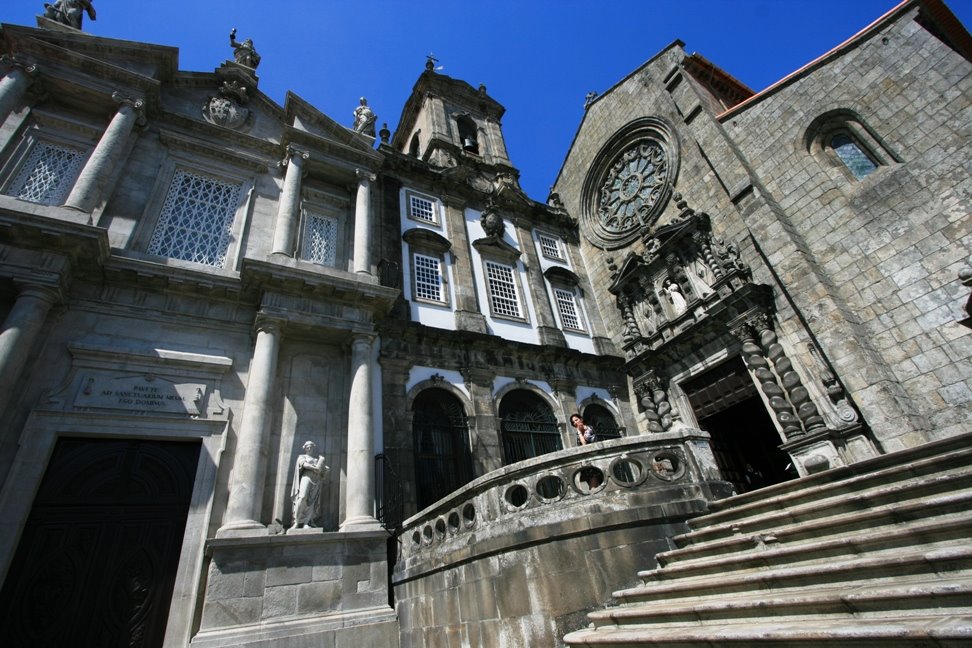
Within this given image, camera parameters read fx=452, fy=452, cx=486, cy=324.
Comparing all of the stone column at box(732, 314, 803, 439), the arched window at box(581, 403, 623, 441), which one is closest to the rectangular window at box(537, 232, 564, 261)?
the arched window at box(581, 403, 623, 441)

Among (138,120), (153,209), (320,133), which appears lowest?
(153,209)

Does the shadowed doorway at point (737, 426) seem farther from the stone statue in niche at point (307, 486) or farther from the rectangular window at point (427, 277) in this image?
the stone statue in niche at point (307, 486)

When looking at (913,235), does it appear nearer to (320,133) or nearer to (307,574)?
(307,574)

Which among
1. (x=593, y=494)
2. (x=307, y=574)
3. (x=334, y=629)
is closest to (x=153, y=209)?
(x=307, y=574)

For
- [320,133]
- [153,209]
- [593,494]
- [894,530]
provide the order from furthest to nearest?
1. [320,133]
2. [153,209]
3. [593,494]
4. [894,530]

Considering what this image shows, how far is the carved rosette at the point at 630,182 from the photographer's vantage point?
17.5m

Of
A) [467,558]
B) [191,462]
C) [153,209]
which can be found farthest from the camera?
[153,209]

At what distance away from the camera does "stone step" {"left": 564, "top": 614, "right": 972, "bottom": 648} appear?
8.69 feet

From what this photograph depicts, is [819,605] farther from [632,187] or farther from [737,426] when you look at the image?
[632,187]

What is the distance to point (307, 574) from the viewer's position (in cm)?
820

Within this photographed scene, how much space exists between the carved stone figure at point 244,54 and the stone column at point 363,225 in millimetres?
5476

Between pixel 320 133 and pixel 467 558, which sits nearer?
pixel 467 558

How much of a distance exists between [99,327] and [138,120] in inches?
242

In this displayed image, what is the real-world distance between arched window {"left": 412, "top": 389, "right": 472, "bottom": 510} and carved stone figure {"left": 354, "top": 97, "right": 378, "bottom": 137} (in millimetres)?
9282
